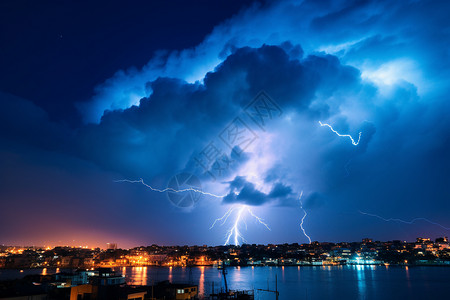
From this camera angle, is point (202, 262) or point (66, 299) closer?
point (66, 299)

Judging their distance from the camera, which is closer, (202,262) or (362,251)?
(202,262)

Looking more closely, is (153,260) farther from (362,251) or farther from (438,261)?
(438,261)

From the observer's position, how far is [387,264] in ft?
457

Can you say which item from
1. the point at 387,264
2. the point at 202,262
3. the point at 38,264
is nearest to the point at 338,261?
the point at 387,264

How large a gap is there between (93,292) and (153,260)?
150181mm

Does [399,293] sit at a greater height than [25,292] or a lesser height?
lesser

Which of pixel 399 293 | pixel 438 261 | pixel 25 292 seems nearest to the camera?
pixel 25 292

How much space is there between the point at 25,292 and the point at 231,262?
14992 centimetres

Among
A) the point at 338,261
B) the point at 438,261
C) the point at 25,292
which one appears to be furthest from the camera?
the point at 338,261

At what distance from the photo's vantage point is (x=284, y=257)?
557 ft

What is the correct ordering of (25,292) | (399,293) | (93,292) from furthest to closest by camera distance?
(399,293)
(93,292)
(25,292)

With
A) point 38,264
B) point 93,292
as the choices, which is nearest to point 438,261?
point 93,292

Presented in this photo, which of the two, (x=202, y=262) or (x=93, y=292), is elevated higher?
(x=93, y=292)

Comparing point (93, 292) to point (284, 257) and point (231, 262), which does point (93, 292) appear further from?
point (284, 257)
